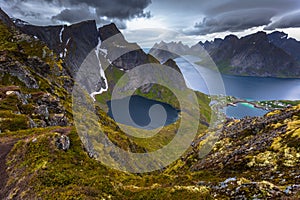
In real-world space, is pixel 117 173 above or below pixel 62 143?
below

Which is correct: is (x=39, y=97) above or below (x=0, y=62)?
below

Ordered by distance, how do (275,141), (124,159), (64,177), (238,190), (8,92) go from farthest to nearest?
(124,159)
(8,92)
(275,141)
(64,177)
(238,190)

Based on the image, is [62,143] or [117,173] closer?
[62,143]

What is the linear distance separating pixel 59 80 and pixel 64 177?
129m

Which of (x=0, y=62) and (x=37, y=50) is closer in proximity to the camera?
(x=0, y=62)

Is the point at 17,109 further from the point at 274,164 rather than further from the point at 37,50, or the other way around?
the point at 37,50

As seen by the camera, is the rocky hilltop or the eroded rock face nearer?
the rocky hilltop

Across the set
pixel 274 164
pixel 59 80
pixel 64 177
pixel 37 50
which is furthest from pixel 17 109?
pixel 37 50

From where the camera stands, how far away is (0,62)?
299 feet

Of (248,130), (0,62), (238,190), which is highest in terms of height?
(0,62)

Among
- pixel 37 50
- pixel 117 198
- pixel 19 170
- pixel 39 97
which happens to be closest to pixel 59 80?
pixel 37 50

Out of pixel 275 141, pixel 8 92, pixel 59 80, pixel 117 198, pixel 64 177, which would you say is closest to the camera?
pixel 117 198

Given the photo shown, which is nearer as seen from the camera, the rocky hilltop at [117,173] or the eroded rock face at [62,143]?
the rocky hilltop at [117,173]

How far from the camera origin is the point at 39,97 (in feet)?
258
